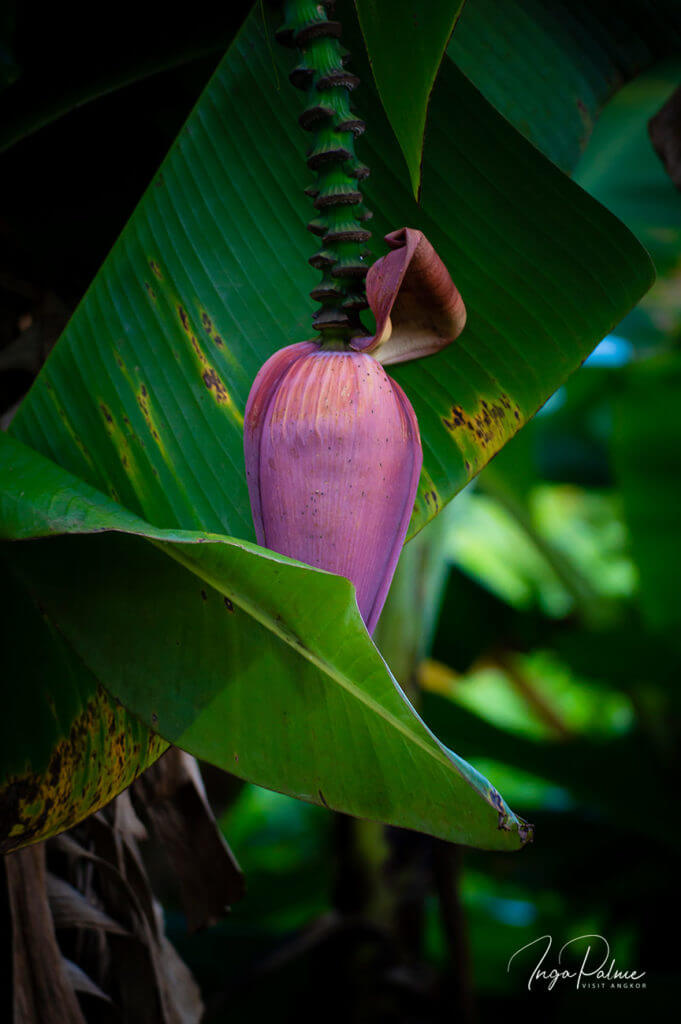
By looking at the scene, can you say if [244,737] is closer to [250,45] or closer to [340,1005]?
[250,45]

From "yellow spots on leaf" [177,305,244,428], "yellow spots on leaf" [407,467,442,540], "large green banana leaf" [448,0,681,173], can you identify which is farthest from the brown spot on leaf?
"large green banana leaf" [448,0,681,173]

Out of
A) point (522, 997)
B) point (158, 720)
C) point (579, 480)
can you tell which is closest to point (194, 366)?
point (158, 720)

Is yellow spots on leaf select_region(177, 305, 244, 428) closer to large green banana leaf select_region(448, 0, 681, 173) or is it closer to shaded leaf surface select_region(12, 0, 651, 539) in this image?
shaded leaf surface select_region(12, 0, 651, 539)

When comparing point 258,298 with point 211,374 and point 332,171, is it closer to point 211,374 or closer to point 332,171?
point 211,374

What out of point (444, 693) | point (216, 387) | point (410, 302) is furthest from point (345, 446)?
point (444, 693)

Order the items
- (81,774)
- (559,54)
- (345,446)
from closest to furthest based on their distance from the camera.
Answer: (345,446)
(81,774)
(559,54)
